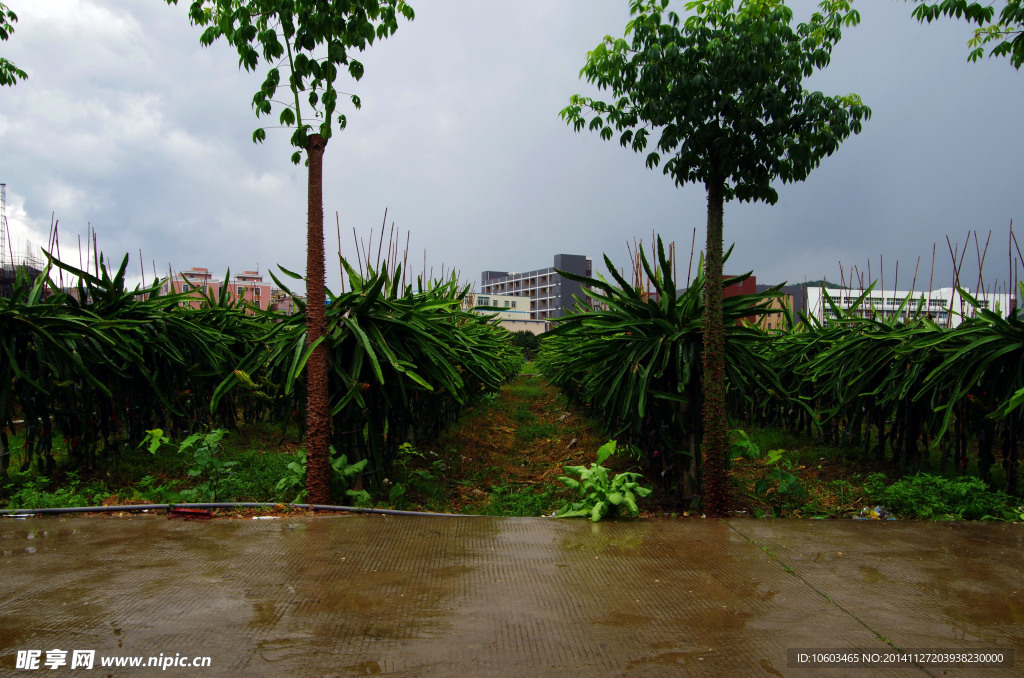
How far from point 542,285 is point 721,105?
98.2 meters

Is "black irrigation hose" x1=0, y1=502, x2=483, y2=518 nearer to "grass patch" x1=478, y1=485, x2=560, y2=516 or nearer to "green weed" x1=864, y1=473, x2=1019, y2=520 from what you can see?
"grass patch" x1=478, y1=485, x2=560, y2=516

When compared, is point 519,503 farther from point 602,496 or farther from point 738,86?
point 738,86

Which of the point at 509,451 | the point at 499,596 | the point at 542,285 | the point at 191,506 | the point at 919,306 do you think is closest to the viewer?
the point at 499,596

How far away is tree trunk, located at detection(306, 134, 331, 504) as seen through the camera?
4.29m

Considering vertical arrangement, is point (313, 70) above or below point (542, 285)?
below

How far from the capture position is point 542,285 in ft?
334

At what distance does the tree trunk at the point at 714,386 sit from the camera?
4273 mm

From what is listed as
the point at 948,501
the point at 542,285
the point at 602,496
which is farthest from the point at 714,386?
the point at 542,285

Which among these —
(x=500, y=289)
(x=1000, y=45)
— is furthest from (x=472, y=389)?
Answer: (x=500, y=289)

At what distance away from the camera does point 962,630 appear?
7.73ft

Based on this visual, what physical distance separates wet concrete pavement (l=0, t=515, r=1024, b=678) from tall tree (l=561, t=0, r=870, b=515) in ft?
4.16

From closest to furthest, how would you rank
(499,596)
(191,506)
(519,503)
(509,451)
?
1. (499,596)
2. (191,506)
3. (519,503)
4. (509,451)

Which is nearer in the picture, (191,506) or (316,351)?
(191,506)

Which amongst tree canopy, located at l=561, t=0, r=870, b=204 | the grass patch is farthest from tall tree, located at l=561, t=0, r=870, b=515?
the grass patch
